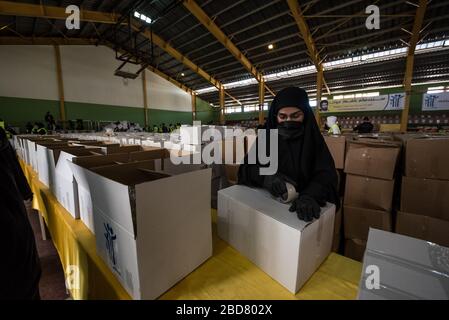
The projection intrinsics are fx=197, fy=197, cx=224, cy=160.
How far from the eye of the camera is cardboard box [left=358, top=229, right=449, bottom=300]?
0.45 metres

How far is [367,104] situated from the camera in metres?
7.97

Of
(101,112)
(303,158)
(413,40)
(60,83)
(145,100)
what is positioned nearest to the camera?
(303,158)

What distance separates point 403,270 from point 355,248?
5.31 feet

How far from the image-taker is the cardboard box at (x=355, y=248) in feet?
5.91

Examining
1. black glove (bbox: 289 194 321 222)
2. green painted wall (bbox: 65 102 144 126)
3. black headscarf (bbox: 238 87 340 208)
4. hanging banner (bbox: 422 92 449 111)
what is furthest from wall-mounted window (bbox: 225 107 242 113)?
black glove (bbox: 289 194 321 222)

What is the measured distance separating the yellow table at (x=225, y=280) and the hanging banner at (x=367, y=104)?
8.99m

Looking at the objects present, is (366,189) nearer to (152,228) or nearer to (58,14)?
(152,228)

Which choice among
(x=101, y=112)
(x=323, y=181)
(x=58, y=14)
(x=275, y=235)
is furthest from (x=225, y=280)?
(x=101, y=112)

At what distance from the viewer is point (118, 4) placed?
19.9 ft

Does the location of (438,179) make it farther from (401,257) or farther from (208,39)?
(208,39)

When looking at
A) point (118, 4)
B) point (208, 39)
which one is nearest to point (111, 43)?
point (118, 4)

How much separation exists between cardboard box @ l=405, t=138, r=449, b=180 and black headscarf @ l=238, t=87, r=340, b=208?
0.97m
